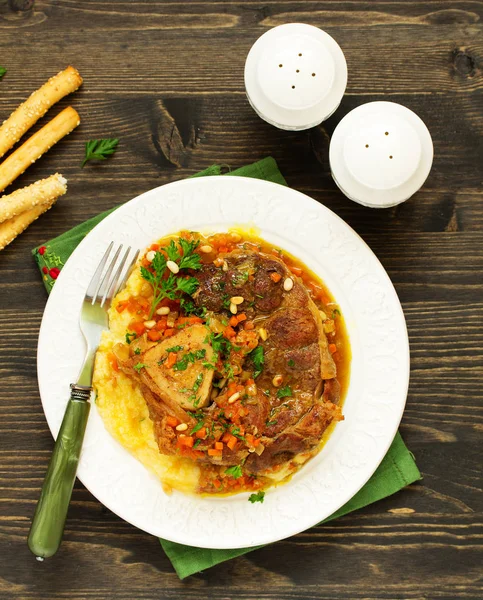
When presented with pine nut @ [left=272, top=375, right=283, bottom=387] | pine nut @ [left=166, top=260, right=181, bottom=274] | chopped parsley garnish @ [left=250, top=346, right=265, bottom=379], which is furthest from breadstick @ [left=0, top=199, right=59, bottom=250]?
pine nut @ [left=272, top=375, right=283, bottom=387]

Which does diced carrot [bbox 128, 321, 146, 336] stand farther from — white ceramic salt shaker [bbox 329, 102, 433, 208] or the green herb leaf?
white ceramic salt shaker [bbox 329, 102, 433, 208]

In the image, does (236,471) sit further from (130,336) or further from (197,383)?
(130,336)

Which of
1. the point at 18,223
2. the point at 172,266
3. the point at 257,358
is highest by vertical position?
the point at 18,223

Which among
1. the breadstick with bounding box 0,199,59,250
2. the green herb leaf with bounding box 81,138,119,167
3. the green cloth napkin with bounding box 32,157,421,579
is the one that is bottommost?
the green cloth napkin with bounding box 32,157,421,579

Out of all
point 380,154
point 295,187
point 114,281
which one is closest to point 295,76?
point 380,154

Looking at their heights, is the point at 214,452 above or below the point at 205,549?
above

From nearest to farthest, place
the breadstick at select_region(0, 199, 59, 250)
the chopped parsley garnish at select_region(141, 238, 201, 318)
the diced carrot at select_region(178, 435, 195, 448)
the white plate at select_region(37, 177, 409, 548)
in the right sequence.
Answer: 1. the diced carrot at select_region(178, 435, 195, 448)
2. the chopped parsley garnish at select_region(141, 238, 201, 318)
3. the white plate at select_region(37, 177, 409, 548)
4. the breadstick at select_region(0, 199, 59, 250)

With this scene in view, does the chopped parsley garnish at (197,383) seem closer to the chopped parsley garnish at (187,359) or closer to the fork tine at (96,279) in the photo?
the chopped parsley garnish at (187,359)

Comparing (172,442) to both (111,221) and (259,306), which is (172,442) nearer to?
(259,306)
